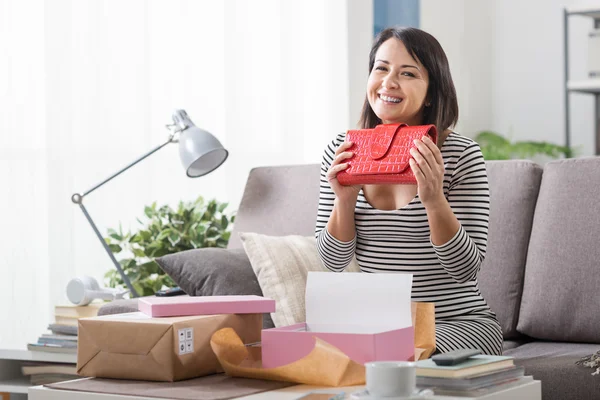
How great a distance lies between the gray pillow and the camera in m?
2.24

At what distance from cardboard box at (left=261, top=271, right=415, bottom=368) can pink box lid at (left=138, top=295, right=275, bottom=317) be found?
0.09 meters

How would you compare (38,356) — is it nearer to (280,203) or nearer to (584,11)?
(280,203)

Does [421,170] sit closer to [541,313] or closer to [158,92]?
[541,313]

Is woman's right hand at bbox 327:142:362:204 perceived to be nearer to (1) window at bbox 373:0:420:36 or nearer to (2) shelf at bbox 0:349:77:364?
(2) shelf at bbox 0:349:77:364

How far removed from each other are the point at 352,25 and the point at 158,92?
129 cm

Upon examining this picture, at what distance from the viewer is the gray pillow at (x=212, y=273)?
2244 mm

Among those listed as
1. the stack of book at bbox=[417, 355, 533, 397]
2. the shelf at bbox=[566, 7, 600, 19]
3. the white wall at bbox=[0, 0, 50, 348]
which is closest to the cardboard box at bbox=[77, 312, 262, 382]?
the stack of book at bbox=[417, 355, 533, 397]

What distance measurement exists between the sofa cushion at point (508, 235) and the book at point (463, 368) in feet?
3.98

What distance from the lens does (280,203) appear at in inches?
105

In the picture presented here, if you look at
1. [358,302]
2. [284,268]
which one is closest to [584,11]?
[284,268]

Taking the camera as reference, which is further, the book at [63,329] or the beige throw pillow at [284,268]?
the book at [63,329]

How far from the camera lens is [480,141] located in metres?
4.99

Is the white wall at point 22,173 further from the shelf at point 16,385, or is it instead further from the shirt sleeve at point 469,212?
the shirt sleeve at point 469,212

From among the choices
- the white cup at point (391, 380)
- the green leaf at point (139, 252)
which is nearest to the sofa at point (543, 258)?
the green leaf at point (139, 252)
